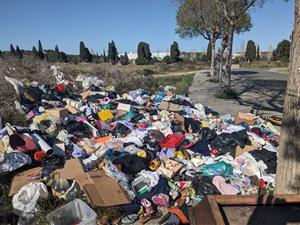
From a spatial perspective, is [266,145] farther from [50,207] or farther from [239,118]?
[50,207]

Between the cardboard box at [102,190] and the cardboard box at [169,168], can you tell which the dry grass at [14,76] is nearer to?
the cardboard box at [102,190]

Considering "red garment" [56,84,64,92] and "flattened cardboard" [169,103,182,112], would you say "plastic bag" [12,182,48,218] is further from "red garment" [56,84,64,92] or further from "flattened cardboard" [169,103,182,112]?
"red garment" [56,84,64,92]

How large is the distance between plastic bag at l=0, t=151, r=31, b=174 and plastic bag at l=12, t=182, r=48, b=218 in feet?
2.26

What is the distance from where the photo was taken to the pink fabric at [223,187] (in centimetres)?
403

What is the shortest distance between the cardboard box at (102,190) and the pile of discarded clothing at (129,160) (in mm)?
13

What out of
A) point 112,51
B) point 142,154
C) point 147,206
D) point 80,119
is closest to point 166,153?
point 142,154

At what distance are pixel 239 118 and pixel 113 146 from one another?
3420 mm

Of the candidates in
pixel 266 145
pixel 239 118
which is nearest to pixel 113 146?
pixel 266 145

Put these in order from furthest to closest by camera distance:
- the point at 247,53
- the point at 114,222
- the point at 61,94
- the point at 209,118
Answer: the point at 247,53
the point at 61,94
the point at 209,118
the point at 114,222

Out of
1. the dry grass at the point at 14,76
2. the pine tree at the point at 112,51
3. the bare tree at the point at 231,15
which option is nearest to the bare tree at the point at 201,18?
the bare tree at the point at 231,15

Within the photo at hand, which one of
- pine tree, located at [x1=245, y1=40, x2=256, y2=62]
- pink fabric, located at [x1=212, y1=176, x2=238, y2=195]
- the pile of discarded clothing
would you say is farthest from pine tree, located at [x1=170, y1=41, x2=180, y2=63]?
pink fabric, located at [x1=212, y1=176, x2=238, y2=195]

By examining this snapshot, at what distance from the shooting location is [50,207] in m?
3.50

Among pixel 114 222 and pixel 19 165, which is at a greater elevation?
pixel 19 165

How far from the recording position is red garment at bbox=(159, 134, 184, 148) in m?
5.44
